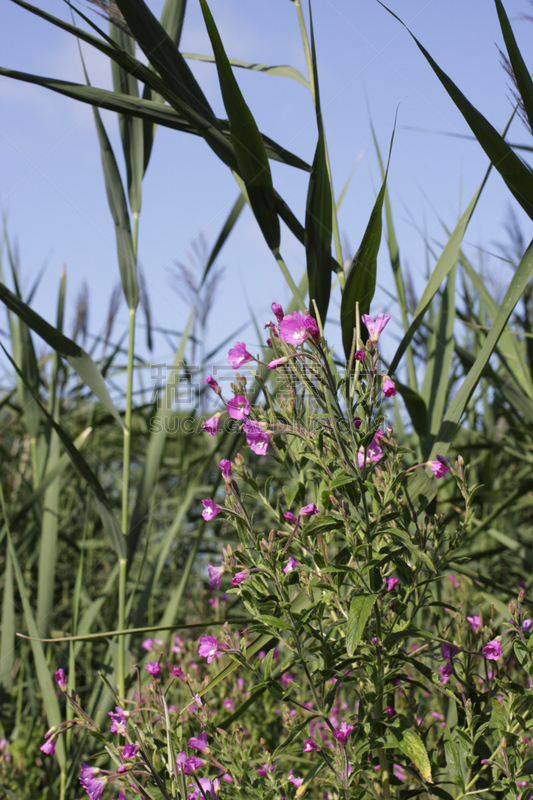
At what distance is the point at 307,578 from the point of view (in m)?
0.69

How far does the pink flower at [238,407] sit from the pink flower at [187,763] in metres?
0.40

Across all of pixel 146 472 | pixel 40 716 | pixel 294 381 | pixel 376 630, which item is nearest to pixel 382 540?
pixel 376 630

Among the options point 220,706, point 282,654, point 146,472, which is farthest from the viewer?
point 282,654

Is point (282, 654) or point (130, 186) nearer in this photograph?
point (130, 186)

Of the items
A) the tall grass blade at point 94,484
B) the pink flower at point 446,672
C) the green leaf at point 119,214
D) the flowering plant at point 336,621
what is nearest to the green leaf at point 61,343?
the tall grass blade at point 94,484

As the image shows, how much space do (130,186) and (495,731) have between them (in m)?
1.16

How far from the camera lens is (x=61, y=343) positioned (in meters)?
0.93

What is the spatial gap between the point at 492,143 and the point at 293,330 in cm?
33

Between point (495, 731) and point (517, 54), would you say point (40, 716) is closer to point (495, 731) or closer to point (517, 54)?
point (495, 731)

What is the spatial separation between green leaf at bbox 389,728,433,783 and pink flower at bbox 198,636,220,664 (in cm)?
22

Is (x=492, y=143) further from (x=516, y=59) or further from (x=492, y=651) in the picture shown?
(x=492, y=651)

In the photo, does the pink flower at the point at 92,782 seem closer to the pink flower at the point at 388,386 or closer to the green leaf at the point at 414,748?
the green leaf at the point at 414,748

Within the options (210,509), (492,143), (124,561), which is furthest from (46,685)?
(492,143)

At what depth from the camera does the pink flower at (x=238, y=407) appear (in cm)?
70
